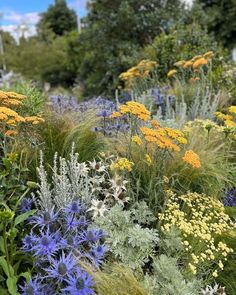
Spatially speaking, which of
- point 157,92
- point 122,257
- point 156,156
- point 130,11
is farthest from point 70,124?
point 130,11

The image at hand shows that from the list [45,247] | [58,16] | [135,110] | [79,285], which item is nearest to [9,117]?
Answer: [135,110]

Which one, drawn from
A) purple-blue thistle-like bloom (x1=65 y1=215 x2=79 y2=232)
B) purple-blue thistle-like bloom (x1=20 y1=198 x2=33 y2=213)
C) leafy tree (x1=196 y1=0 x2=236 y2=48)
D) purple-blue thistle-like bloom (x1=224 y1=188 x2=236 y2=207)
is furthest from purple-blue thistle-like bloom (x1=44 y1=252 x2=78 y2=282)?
leafy tree (x1=196 y1=0 x2=236 y2=48)

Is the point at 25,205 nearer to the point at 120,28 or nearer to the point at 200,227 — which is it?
the point at 200,227

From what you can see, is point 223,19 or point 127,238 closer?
point 127,238

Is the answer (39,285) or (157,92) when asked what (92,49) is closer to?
(157,92)

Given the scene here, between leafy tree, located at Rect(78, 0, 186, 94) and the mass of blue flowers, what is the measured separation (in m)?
7.29

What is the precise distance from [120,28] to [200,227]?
27.7 feet

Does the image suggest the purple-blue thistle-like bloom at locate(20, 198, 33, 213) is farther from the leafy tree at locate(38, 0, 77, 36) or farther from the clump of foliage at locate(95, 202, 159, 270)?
the leafy tree at locate(38, 0, 77, 36)

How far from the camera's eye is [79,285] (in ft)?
5.76

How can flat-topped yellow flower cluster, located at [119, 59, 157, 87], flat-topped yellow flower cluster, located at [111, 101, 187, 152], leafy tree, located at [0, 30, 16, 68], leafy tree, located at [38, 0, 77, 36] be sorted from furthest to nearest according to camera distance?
leafy tree, located at [38, 0, 77, 36] < leafy tree, located at [0, 30, 16, 68] < flat-topped yellow flower cluster, located at [119, 59, 157, 87] < flat-topped yellow flower cluster, located at [111, 101, 187, 152]

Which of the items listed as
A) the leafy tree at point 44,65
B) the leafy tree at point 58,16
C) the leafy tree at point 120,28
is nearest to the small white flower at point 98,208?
the leafy tree at point 120,28

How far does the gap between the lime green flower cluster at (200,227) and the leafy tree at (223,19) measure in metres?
17.3

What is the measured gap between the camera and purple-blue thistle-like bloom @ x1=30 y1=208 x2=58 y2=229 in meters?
2.13

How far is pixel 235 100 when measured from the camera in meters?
5.26
